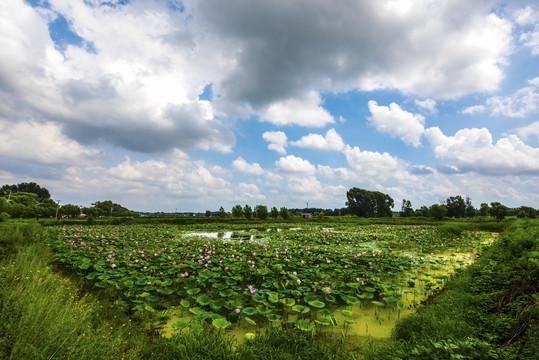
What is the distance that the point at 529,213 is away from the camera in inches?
1859

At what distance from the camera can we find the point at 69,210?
64.7 metres

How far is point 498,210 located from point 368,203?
31467mm

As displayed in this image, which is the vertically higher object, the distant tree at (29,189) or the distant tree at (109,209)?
the distant tree at (29,189)

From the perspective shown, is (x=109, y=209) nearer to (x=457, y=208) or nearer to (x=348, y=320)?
(x=348, y=320)

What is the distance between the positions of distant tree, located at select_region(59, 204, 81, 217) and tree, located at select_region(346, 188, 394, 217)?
275 feet

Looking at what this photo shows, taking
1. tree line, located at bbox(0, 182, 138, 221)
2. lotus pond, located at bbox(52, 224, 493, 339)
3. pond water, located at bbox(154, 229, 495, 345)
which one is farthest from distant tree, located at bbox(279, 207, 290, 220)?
pond water, located at bbox(154, 229, 495, 345)

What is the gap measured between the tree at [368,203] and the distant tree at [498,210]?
3024 cm

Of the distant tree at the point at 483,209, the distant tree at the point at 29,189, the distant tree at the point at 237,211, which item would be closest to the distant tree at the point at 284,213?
the distant tree at the point at 237,211

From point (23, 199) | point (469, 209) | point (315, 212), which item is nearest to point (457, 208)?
point (469, 209)

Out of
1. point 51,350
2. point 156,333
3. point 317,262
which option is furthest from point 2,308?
point 317,262

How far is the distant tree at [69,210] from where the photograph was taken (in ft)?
192

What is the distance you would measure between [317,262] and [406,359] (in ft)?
18.3

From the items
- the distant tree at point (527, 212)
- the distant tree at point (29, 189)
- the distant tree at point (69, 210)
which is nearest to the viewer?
the distant tree at point (527, 212)

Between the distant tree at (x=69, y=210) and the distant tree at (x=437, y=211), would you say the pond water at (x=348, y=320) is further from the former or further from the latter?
the distant tree at (x=69, y=210)
